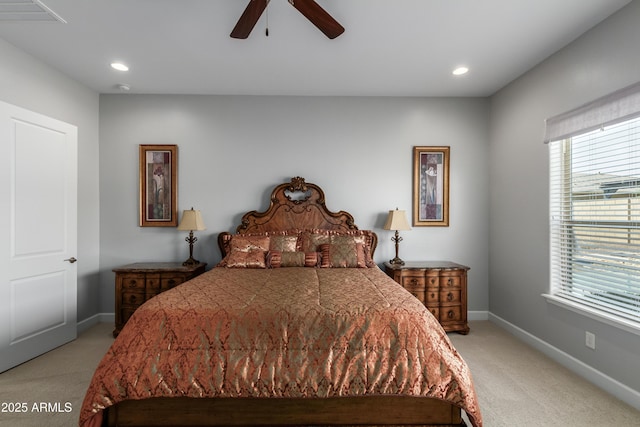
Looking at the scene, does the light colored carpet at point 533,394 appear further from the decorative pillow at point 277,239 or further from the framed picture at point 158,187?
the framed picture at point 158,187

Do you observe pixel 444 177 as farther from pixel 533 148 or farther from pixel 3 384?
pixel 3 384

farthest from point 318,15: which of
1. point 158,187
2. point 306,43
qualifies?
point 158,187

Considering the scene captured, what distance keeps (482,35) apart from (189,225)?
3.46 metres

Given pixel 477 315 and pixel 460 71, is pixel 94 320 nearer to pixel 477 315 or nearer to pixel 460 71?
pixel 477 315

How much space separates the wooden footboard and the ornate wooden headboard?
89.5 inches

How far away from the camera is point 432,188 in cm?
394

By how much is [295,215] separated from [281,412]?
7.82 ft

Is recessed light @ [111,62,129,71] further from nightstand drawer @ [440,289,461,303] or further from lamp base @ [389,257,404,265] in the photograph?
nightstand drawer @ [440,289,461,303]

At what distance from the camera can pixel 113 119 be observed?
12.7 feet

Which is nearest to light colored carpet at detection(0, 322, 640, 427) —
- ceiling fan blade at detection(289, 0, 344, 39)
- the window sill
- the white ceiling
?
the window sill

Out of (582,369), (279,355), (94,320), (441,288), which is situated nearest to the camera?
(279,355)

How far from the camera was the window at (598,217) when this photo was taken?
7.26 ft

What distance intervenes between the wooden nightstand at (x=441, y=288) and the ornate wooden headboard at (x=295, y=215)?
0.89 meters

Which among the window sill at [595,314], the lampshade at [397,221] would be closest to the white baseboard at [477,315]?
the window sill at [595,314]
